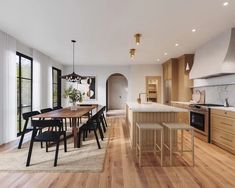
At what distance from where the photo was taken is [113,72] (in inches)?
369

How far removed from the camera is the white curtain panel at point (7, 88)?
4273 mm

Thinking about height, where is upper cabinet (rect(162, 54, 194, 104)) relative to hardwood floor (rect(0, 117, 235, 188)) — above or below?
above

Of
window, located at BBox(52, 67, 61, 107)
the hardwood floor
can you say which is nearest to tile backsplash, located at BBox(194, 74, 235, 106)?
the hardwood floor

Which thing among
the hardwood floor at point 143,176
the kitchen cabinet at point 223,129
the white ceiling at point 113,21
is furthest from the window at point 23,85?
the kitchen cabinet at point 223,129

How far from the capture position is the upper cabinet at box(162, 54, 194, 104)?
6.70m

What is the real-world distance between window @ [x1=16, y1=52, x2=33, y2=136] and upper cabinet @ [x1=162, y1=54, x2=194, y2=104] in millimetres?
5404

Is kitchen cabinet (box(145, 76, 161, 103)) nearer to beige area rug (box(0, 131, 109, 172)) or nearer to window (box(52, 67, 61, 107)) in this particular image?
window (box(52, 67, 61, 107))

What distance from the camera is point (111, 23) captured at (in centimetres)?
381

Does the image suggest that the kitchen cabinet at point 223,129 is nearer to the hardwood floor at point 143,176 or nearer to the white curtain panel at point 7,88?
the hardwood floor at point 143,176

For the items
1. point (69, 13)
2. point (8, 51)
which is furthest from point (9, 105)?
point (69, 13)

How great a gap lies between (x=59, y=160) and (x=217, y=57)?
13.9 feet

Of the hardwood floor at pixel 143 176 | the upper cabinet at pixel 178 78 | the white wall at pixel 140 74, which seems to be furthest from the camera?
the white wall at pixel 140 74

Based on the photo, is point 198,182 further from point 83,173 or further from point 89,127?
point 89,127

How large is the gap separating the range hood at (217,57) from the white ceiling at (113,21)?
200 millimetres
